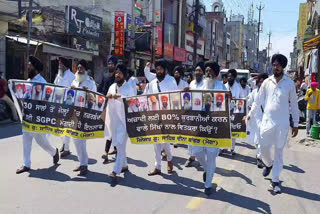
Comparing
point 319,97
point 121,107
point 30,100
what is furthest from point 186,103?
point 319,97

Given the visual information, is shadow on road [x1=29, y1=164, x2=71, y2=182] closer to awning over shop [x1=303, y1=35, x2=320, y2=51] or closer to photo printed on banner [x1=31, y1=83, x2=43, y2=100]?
photo printed on banner [x1=31, y1=83, x2=43, y2=100]

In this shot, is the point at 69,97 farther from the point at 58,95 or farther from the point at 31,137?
the point at 31,137

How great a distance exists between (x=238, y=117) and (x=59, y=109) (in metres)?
4.13

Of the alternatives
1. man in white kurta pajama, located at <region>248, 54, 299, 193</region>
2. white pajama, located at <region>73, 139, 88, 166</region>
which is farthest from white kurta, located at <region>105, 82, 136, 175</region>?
man in white kurta pajama, located at <region>248, 54, 299, 193</region>

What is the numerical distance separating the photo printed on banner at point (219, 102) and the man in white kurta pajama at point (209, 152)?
0.21 metres

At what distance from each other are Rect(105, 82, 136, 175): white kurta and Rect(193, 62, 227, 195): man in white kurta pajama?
122 cm

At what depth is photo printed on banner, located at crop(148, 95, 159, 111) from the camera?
5.80 m

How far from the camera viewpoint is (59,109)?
20.1ft

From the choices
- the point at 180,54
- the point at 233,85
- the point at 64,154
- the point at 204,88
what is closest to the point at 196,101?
the point at 204,88

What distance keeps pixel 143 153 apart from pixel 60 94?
270 cm

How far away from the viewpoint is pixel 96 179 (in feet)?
19.2

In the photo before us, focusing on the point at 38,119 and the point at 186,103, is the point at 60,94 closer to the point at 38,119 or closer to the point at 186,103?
the point at 38,119

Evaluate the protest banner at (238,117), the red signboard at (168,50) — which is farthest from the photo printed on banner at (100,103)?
the red signboard at (168,50)

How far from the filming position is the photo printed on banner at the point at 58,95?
6145 millimetres
